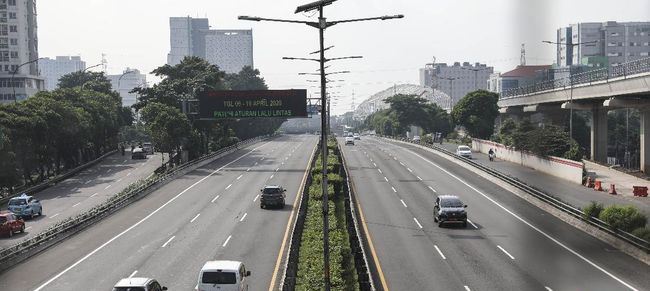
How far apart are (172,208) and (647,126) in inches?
1780

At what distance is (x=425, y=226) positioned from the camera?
147 feet

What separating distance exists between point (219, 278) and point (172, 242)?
15714 millimetres

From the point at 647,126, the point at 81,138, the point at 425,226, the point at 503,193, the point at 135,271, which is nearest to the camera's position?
the point at 135,271

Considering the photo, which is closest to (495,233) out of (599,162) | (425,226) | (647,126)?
(425,226)

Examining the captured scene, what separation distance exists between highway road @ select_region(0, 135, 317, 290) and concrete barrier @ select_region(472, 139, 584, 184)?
25.9 m

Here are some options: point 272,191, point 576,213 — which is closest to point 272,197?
point 272,191

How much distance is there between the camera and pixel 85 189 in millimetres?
75188

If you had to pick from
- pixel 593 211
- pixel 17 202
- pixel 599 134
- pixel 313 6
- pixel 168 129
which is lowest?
pixel 17 202

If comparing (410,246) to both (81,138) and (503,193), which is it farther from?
(81,138)

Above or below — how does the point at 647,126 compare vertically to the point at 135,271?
above

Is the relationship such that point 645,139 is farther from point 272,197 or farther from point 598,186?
point 272,197

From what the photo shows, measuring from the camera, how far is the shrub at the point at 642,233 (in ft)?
112

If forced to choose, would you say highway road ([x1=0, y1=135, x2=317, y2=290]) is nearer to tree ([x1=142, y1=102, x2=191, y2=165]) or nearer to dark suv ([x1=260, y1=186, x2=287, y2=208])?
dark suv ([x1=260, y1=186, x2=287, y2=208])

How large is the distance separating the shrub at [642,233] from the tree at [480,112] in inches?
3361
